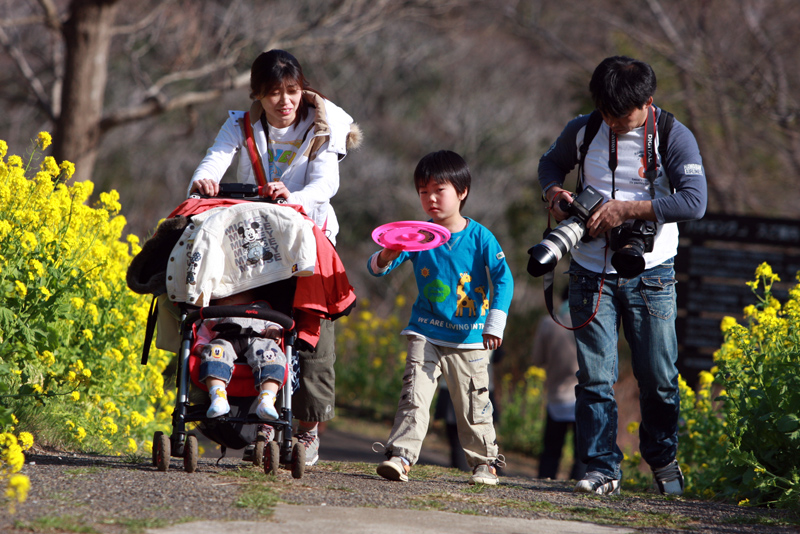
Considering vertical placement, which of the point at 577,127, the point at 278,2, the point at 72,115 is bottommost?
the point at 577,127

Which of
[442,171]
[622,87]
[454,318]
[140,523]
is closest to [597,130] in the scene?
[622,87]

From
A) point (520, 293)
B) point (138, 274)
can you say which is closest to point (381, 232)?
point (138, 274)

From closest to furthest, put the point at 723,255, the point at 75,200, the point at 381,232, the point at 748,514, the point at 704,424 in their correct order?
the point at 748,514 → the point at 381,232 → the point at 75,200 → the point at 704,424 → the point at 723,255

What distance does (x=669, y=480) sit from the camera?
4.05 metres

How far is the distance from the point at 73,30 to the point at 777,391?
24.0 ft

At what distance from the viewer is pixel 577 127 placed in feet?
13.4

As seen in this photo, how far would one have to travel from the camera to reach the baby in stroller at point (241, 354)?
3.39m

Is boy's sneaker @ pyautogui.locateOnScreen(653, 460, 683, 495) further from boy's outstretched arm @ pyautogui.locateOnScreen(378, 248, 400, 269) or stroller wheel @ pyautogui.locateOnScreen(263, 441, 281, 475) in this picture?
stroller wheel @ pyautogui.locateOnScreen(263, 441, 281, 475)

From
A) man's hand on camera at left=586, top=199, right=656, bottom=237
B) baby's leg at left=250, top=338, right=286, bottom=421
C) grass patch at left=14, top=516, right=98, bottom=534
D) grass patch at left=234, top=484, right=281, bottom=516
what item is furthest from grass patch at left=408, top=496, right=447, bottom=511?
man's hand on camera at left=586, top=199, right=656, bottom=237

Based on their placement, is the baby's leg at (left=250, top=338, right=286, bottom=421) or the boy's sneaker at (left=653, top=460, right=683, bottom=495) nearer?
the baby's leg at (left=250, top=338, right=286, bottom=421)

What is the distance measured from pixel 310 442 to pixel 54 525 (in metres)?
1.78

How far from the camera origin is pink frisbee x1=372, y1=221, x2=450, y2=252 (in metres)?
3.78

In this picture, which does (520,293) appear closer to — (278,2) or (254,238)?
(278,2)

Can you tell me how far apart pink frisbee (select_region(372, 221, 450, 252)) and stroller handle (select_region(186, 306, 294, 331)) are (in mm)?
576
